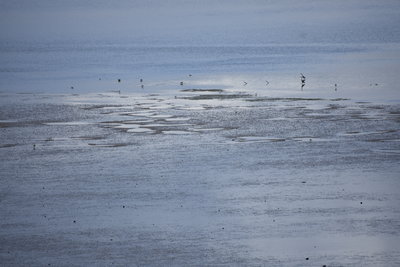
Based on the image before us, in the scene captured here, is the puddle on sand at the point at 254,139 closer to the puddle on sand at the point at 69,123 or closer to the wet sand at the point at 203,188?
the wet sand at the point at 203,188

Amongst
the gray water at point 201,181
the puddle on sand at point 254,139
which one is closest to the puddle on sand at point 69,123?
the gray water at point 201,181

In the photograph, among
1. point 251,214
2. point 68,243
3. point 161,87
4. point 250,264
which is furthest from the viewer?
point 161,87

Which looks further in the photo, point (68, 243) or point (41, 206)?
point (41, 206)

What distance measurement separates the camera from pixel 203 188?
2467 cm

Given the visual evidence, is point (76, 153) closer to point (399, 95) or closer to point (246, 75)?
point (399, 95)

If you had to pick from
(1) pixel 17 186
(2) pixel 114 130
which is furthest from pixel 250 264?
(2) pixel 114 130

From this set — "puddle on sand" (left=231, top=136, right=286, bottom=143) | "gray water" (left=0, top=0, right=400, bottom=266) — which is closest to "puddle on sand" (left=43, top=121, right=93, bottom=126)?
"gray water" (left=0, top=0, right=400, bottom=266)

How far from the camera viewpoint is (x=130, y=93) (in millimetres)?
56250

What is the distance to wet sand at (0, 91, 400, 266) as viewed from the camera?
1881 centimetres

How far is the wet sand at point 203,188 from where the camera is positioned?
1881 centimetres

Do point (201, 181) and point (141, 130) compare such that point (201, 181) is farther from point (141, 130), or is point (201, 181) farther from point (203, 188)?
point (141, 130)

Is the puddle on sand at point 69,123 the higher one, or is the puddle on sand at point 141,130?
the puddle on sand at point 69,123

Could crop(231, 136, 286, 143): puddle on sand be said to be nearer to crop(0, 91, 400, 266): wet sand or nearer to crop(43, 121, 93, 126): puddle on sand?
crop(0, 91, 400, 266): wet sand

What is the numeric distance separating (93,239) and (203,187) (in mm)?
5882
